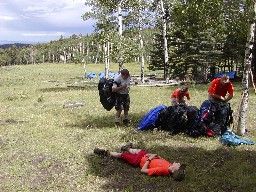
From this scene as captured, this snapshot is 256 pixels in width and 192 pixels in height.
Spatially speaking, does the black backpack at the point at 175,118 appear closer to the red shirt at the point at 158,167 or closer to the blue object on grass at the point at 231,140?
the blue object on grass at the point at 231,140

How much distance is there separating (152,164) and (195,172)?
124 centimetres

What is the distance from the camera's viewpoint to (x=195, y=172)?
9805mm

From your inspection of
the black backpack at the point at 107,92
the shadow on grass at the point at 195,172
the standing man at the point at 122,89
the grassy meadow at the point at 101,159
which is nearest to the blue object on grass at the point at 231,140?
the grassy meadow at the point at 101,159

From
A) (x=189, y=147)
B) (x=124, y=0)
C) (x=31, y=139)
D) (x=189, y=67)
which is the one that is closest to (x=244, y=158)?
(x=189, y=147)

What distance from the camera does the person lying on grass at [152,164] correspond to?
9.17 metres

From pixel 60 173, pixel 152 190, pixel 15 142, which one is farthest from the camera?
pixel 15 142

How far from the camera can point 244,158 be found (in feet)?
35.4

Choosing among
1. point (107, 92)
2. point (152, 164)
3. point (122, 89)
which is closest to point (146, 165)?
point (152, 164)

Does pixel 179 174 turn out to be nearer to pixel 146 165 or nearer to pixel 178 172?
pixel 178 172

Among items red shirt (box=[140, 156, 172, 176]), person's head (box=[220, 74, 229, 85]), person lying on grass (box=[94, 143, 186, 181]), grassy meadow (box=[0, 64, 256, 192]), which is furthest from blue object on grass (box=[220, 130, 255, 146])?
red shirt (box=[140, 156, 172, 176])

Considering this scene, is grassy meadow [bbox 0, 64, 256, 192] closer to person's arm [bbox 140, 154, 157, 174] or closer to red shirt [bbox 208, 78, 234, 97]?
person's arm [bbox 140, 154, 157, 174]

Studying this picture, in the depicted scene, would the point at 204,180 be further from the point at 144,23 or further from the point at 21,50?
the point at 21,50

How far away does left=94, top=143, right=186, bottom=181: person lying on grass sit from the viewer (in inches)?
361

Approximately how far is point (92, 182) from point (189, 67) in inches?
1282
